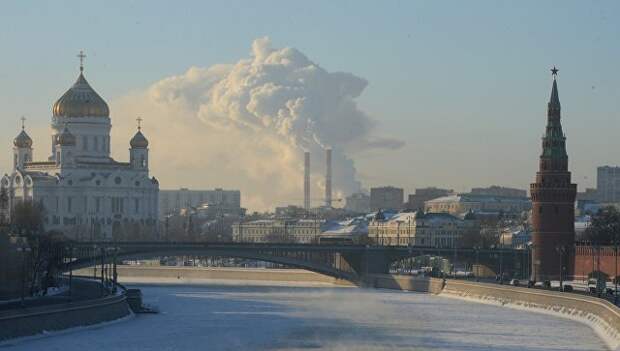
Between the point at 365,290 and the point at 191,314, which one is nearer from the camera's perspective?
the point at 191,314

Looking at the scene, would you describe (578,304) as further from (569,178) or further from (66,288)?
(569,178)

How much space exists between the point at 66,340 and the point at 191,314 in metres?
25.7

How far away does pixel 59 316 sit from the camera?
92125mm

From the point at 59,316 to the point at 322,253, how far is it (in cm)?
8075

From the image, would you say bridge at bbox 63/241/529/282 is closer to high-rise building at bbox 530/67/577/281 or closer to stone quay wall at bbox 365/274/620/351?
stone quay wall at bbox 365/274/620/351

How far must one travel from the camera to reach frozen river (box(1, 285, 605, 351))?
296 ft

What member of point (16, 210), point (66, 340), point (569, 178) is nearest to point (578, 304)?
point (66, 340)

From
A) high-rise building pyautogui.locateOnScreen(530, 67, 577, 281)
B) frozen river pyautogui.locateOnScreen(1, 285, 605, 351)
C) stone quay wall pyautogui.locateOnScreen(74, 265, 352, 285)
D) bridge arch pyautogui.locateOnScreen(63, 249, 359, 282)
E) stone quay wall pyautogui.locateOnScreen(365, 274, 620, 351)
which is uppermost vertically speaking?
high-rise building pyautogui.locateOnScreen(530, 67, 577, 281)

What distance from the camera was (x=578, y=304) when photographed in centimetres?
10862

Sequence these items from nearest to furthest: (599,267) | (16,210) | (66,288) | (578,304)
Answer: (578,304)
(66,288)
(599,267)
(16,210)

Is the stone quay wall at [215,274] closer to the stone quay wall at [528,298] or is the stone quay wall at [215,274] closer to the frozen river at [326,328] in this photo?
the stone quay wall at [528,298]

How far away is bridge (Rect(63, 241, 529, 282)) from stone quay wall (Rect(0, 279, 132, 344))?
5088 cm

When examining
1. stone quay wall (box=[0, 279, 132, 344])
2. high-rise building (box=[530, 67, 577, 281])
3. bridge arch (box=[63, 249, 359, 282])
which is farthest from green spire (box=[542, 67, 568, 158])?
stone quay wall (box=[0, 279, 132, 344])

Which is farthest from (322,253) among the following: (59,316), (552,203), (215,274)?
(59,316)
